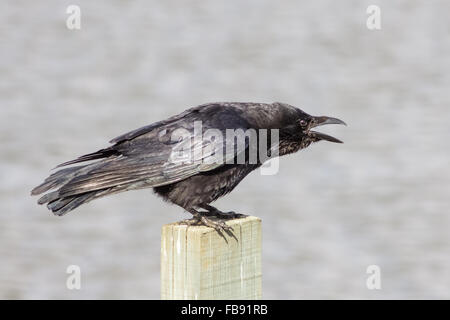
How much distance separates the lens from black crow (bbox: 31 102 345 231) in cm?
664

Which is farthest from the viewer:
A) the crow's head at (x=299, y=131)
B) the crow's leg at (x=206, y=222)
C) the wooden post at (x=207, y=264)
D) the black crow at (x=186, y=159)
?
the crow's head at (x=299, y=131)

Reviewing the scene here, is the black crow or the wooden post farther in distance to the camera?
the black crow

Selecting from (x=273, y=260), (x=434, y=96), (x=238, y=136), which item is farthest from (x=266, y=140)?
(x=434, y=96)

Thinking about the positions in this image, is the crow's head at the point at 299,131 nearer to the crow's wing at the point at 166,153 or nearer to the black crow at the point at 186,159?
the black crow at the point at 186,159

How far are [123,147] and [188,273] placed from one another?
137cm

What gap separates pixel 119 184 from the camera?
22.0ft

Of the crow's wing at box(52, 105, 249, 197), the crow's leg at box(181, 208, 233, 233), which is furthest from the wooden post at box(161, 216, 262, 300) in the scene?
the crow's wing at box(52, 105, 249, 197)

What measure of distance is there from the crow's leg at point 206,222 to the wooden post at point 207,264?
45mm

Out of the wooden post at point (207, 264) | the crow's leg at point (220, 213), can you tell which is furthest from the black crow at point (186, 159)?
the wooden post at point (207, 264)

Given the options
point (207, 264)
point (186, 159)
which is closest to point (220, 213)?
point (186, 159)

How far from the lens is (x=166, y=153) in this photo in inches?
274

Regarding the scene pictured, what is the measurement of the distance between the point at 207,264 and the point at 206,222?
569mm

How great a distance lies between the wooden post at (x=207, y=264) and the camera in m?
5.88

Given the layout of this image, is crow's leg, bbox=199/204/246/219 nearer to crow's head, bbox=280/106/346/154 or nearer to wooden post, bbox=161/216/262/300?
wooden post, bbox=161/216/262/300
